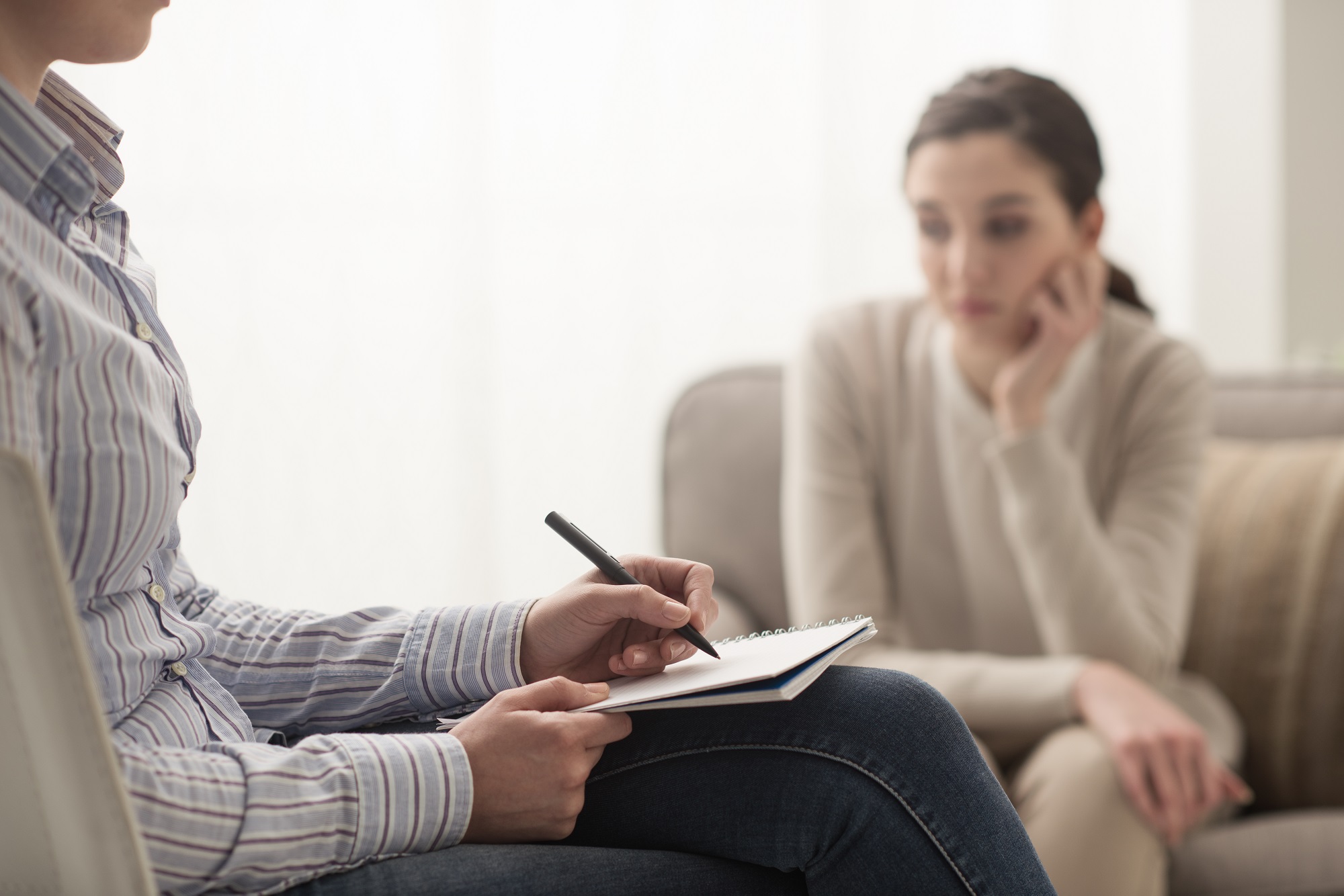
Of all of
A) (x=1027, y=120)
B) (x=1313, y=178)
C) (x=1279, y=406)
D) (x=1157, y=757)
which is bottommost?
(x=1157, y=757)

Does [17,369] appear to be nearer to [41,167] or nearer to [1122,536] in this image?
[41,167]

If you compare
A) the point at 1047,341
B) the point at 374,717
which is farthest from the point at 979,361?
the point at 374,717

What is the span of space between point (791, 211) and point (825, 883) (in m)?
1.80

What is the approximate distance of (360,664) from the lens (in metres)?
0.82

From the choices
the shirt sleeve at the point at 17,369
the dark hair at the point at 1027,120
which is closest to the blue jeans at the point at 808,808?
the shirt sleeve at the point at 17,369

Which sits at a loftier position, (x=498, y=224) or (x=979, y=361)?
(x=498, y=224)

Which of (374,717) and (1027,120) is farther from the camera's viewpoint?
(1027,120)

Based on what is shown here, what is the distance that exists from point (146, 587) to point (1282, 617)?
133cm

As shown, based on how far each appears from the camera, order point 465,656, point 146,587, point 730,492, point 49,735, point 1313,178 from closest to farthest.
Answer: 1. point 49,735
2. point 146,587
3. point 465,656
4. point 730,492
5. point 1313,178

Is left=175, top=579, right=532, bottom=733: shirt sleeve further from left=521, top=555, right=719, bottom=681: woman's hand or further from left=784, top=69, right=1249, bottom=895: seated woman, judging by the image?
left=784, top=69, right=1249, bottom=895: seated woman

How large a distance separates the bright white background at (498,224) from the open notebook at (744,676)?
46.9 inches

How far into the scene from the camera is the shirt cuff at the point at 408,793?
62 cm

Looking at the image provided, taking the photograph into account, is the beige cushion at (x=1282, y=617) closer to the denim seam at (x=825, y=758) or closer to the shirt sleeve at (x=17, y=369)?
the denim seam at (x=825, y=758)

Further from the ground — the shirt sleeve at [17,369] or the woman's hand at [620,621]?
the shirt sleeve at [17,369]
